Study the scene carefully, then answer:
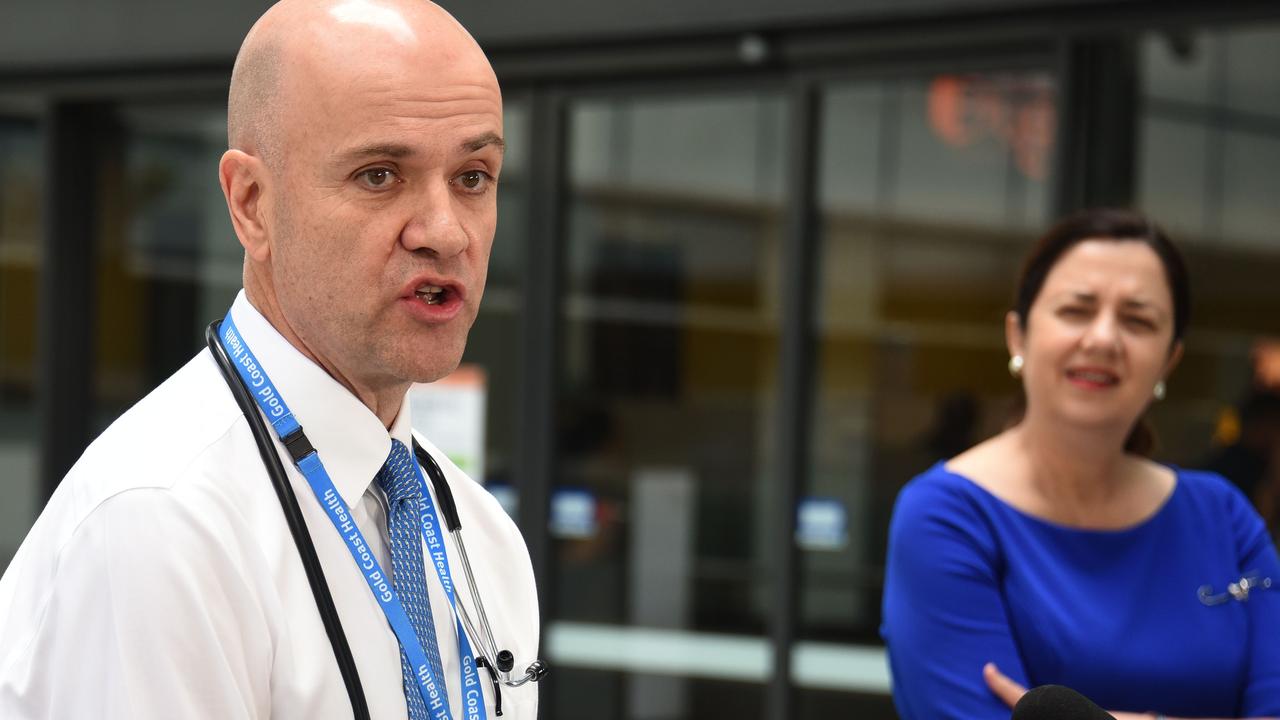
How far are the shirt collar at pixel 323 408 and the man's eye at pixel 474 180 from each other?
0.22 metres

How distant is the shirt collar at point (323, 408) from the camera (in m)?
1.38

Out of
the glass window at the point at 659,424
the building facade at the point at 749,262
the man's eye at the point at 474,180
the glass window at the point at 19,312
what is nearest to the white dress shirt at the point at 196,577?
the man's eye at the point at 474,180

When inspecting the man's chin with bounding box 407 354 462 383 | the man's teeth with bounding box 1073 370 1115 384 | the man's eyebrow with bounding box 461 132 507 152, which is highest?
the man's eyebrow with bounding box 461 132 507 152

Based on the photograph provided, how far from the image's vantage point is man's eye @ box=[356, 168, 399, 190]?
1.33 metres

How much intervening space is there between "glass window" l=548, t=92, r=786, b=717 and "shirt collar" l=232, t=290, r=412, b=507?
3.90 m

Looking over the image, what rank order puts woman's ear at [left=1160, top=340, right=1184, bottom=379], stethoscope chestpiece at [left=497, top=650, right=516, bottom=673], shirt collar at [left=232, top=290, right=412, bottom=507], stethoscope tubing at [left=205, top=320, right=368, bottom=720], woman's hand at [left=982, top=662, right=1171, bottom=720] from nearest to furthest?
stethoscope tubing at [left=205, top=320, right=368, bottom=720]
shirt collar at [left=232, top=290, right=412, bottom=507]
stethoscope chestpiece at [left=497, top=650, right=516, bottom=673]
woman's hand at [left=982, top=662, right=1171, bottom=720]
woman's ear at [left=1160, top=340, right=1184, bottom=379]

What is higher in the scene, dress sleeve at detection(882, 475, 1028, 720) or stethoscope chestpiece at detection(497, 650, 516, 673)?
stethoscope chestpiece at detection(497, 650, 516, 673)

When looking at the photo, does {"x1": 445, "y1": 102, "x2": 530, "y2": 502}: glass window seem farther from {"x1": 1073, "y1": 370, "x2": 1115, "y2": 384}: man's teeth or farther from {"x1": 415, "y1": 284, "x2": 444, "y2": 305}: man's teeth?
{"x1": 415, "y1": 284, "x2": 444, "y2": 305}: man's teeth

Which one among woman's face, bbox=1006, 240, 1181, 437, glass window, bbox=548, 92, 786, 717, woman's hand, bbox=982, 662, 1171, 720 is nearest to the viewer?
woman's hand, bbox=982, 662, 1171, 720

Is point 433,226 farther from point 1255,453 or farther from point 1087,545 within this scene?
point 1255,453

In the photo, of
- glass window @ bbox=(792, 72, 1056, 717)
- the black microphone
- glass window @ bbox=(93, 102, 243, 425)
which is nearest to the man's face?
the black microphone

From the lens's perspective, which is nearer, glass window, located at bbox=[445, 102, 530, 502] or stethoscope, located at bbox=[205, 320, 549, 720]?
stethoscope, located at bbox=[205, 320, 549, 720]

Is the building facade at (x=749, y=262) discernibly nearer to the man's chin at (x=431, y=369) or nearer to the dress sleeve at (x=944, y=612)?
the dress sleeve at (x=944, y=612)

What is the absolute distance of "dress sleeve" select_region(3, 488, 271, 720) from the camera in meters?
1.15
